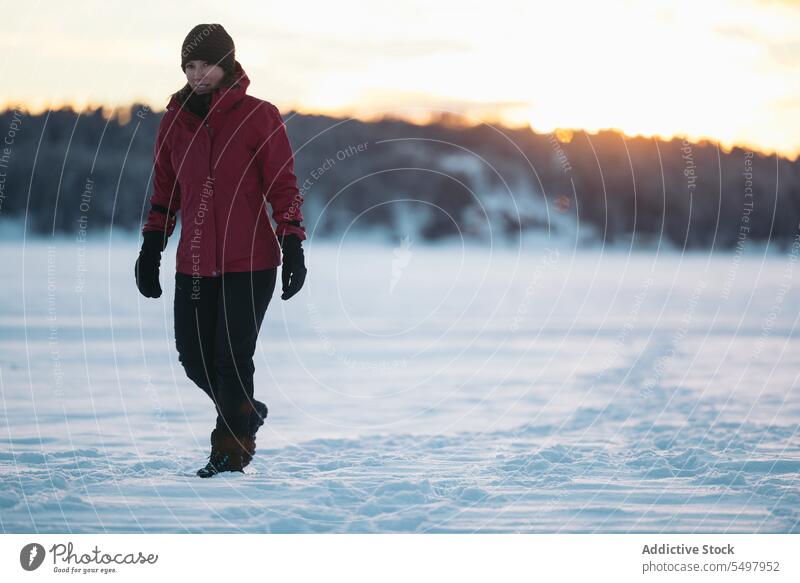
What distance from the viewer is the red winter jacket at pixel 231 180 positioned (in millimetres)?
4242

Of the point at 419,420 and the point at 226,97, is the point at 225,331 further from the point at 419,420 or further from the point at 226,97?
the point at 419,420

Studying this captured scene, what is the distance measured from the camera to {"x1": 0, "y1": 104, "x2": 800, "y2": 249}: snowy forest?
28250 millimetres

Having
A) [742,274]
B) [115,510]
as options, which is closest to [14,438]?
[115,510]

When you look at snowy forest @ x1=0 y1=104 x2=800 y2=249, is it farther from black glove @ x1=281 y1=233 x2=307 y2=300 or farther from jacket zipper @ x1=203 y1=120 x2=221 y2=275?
black glove @ x1=281 y1=233 x2=307 y2=300

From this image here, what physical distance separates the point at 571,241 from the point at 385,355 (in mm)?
24885

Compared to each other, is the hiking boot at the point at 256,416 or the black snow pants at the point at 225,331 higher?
the black snow pants at the point at 225,331

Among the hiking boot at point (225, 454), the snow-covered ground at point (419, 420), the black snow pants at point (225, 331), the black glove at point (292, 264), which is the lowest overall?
the snow-covered ground at point (419, 420)

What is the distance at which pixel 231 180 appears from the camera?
13.9 ft

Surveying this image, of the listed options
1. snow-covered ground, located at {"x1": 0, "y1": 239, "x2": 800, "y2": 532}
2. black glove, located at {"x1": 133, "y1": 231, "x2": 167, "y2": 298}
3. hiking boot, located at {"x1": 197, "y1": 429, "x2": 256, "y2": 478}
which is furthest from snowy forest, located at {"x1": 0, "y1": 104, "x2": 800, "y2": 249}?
hiking boot, located at {"x1": 197, "y1": 429, "x2": 256, "y2": 478}

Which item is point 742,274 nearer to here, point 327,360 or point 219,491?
point 327,360

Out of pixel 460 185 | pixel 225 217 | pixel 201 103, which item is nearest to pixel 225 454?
pixel 225 217

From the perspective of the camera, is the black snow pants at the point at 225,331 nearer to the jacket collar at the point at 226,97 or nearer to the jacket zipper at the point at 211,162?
the jacket zipper at the point at 211,162

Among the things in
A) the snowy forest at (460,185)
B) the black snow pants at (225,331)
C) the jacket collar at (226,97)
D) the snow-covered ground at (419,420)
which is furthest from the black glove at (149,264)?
the snowy forest at (460,185)

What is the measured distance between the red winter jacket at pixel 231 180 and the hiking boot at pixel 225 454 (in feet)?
2.21
